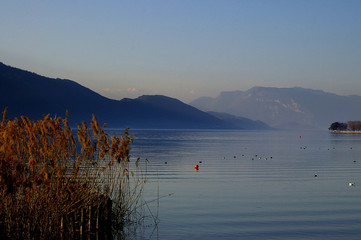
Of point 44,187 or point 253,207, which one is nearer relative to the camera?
point 44,187

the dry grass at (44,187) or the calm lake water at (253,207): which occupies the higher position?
the dry grass at (44,187)

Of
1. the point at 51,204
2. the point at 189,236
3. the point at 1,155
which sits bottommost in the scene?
the point at 189,236

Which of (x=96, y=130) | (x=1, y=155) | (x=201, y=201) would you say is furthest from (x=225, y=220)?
(x=1, y=155)

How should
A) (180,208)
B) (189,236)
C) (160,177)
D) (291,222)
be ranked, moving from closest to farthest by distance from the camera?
1. (189,236)
2. (291,222)
3. (180,208)
4. (160,177)

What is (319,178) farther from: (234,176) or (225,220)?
(225,220)

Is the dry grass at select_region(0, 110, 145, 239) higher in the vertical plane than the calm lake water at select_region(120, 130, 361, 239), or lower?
higher

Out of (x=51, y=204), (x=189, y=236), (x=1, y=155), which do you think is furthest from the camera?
(x=189, y=236)

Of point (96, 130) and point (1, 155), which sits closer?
point (1, 155)

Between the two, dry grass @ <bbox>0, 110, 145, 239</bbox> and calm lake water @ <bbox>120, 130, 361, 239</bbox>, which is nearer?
dry grass @ <bbox>0, 110, 145, 239</bbox>

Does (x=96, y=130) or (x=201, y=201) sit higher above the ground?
(x=96, y=130)

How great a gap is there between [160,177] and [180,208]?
504 inches

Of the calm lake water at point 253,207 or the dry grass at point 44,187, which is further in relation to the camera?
the calm lake water at point 253,207

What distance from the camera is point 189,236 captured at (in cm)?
1628

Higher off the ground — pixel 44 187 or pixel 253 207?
pixel 44 187
